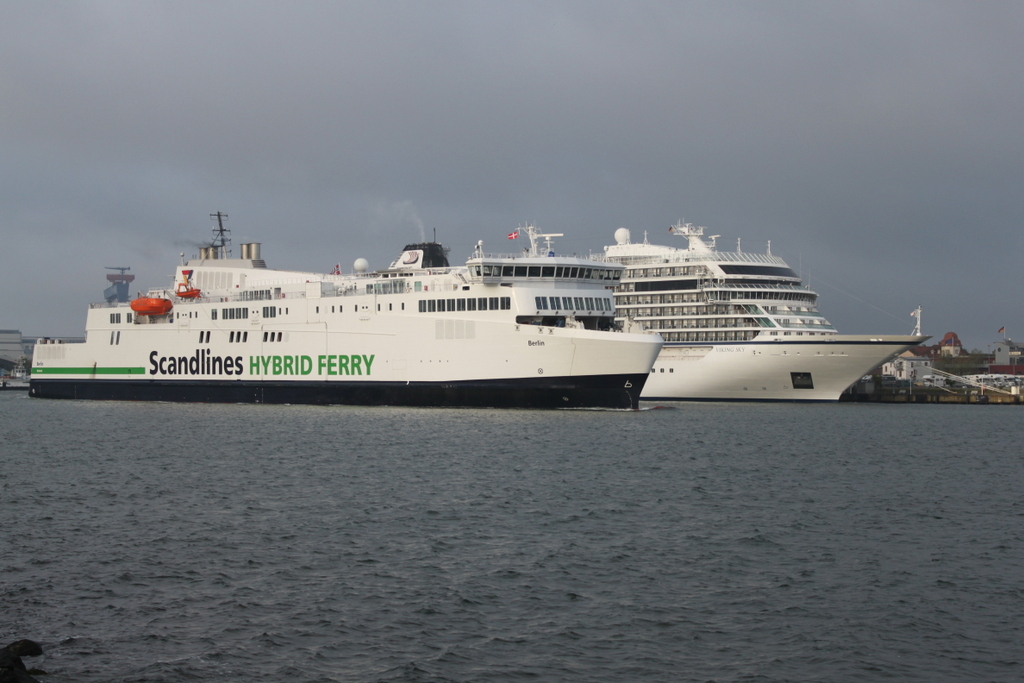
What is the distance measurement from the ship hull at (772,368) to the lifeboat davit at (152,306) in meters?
28.5

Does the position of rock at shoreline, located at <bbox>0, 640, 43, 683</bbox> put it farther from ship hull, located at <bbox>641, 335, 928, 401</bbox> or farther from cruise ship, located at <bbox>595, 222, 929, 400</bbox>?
cruise ship, located at <bbox>595, 222, 929, 400</bbox>

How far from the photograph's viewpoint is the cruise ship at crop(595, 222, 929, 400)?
56.7 meters

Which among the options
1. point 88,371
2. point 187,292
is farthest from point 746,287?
point 88,371

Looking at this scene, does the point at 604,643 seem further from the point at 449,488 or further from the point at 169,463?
the point at 169,463

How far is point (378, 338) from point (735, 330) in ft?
74.7

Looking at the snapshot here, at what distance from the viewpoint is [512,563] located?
15.8 m

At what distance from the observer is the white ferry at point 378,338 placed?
43.5m

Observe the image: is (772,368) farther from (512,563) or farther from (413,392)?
(512,563)

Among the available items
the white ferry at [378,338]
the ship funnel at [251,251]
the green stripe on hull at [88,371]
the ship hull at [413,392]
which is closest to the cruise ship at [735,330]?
the white ferry at [378,338]

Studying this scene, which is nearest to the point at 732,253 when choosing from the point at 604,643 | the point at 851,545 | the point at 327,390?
the point at 327,390

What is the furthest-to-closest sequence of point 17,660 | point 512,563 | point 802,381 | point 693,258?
point 693,258, point 802,381, point 512,563, point 17,660

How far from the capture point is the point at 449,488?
22891 millimetres

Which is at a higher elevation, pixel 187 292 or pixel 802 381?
pixel 187 292

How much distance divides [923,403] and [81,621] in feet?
231
